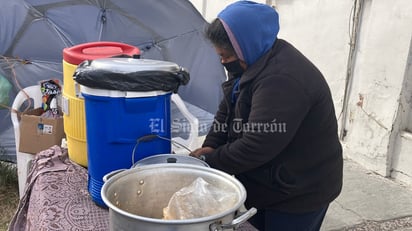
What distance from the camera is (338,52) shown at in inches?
160

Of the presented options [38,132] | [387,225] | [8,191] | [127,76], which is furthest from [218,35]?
[8,191]

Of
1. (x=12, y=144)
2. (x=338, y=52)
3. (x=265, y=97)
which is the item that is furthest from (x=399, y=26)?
(x=12, y=144)

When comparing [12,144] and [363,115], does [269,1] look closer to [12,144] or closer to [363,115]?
[363,115]

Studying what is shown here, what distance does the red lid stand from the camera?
1837 mm

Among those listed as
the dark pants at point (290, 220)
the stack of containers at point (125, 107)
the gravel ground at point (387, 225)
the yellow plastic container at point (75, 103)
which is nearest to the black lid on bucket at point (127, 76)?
the stack of containers at point (125, 107)

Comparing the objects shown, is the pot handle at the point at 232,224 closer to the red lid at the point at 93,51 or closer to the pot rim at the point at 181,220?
the pot rim at the point at 181,220

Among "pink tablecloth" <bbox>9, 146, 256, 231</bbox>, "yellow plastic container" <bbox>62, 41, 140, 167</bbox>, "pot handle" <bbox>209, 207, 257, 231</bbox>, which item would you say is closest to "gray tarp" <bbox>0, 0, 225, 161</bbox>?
"yellow plastic container" <bbox>62, 41, 140, 167</bbox>

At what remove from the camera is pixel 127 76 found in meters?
1.43

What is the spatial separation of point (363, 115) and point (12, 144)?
3165mm

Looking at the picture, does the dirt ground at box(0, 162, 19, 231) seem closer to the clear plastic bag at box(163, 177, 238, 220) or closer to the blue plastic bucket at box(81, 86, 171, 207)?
the blue plastic bucket at box(81, 86, 171, 207)

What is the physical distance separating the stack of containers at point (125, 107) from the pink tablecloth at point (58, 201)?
14 centimetres

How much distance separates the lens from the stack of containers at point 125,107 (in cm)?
145

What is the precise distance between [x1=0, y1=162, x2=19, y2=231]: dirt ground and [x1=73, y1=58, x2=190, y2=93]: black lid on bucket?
230 cm

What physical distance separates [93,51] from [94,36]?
2498 mm
